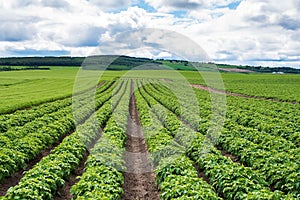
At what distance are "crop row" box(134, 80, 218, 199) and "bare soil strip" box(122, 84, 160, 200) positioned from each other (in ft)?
2.11

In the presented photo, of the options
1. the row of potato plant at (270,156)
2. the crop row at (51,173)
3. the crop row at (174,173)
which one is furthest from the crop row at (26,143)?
the row of potato plant at (270,156)

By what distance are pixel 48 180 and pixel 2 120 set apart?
45.8ft

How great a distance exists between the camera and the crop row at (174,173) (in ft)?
28.5

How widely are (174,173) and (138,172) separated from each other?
3121mm

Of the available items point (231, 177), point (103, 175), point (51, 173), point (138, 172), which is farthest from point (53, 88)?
point (231, 177)

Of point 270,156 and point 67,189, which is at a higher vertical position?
point 270,156

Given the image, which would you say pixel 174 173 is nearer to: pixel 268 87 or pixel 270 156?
pixel 270 156

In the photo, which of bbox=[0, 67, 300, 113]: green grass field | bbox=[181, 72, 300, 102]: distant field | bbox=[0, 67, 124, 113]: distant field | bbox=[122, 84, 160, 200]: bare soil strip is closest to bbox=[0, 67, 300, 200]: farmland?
bbox=[122, 84, 160, 200]: bare soil strip

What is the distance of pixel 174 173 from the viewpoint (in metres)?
11.0

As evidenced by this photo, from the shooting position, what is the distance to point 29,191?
821 cm

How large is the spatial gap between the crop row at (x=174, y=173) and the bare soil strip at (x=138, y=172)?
2.11ft

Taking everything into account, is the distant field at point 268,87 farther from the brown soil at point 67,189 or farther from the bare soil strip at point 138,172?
the brown soil at point 67,189

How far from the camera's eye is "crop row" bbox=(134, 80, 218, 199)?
342 inches

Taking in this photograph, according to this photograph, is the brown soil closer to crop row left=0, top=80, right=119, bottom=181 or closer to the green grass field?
crop row left=0, top=80, right=119, bottom=181
